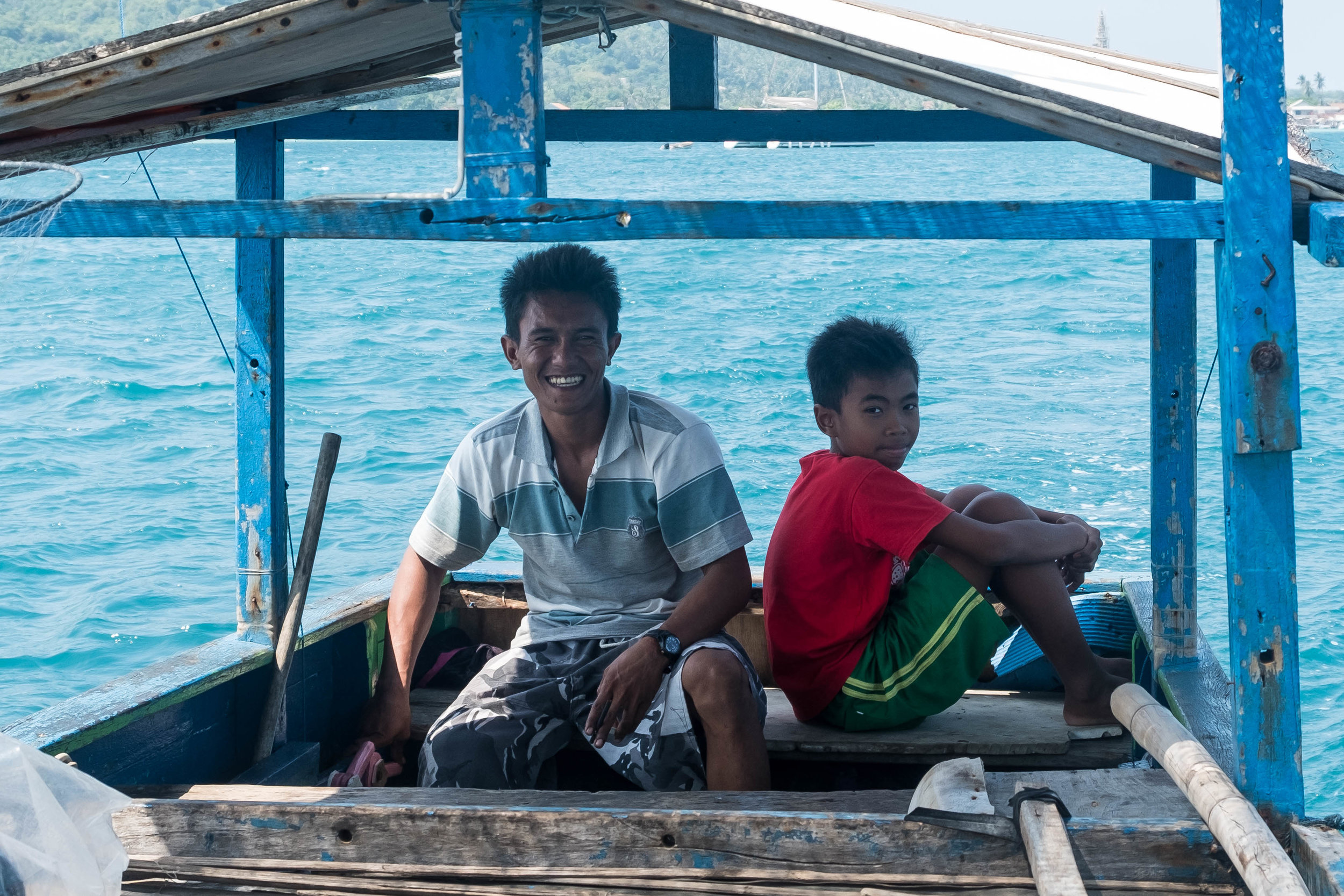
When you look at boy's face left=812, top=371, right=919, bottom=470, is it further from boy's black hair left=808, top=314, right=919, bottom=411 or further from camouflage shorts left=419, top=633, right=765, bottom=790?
camouflage shorts left=419, top=633, right=765, bottom=790

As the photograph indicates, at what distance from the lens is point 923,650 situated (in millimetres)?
2654

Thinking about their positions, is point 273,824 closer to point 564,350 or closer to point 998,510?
point 564,350

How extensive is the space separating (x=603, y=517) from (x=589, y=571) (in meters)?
0.14

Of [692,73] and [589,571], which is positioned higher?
[692,73]

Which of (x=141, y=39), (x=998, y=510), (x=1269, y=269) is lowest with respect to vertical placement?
(x=998, y=510)

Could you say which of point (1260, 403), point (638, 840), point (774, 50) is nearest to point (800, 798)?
point (638, 840)

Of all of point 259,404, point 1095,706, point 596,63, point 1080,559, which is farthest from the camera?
point 596,63

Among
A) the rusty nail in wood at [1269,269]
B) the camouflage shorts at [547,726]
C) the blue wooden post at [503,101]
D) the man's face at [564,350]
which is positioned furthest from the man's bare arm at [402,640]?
the rusty nail in wood at [1269,269]

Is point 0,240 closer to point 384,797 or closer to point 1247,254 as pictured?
point 384,797

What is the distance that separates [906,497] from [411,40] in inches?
56.0

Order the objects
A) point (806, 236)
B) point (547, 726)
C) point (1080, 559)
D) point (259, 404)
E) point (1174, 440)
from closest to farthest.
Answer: point (806, 236)
point (547, 726)
point (1080, 559)
point (1174, 440)
point (259, 404)

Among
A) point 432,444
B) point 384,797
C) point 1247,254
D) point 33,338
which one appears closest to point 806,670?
point 384,797

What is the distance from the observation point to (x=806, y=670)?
2.79 metres

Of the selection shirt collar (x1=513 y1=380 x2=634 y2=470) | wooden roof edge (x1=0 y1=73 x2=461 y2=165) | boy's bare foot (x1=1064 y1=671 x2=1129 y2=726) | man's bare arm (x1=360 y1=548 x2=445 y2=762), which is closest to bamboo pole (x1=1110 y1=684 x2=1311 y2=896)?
boy's bare foot (x1=1064 y1=671 x2=1129 y2=726)
